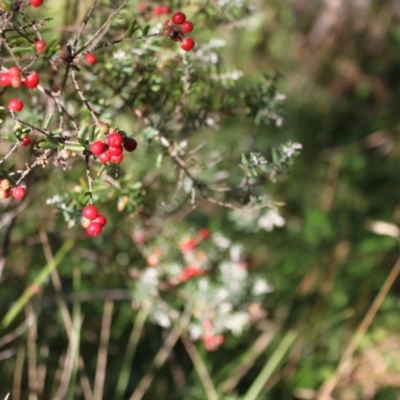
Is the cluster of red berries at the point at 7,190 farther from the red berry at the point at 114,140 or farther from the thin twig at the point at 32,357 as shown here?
the thin twig at the point at 32,357

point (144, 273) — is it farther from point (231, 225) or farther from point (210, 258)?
point (231, 225)

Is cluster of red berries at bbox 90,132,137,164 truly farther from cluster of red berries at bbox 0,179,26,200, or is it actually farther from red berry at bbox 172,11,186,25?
red berry at bbox 172,11,186,25

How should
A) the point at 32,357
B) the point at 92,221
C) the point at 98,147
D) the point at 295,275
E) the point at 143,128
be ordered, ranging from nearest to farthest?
the point at 98,147, the point at 92,221, the point at 143,128, the point at 32,357, the point at 295,275

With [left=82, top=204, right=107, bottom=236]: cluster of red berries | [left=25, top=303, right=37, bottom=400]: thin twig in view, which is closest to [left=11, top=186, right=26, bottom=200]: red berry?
[left=82, top=204, right=107, bottom=236]: cluster of red berries

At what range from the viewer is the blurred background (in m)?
2.70

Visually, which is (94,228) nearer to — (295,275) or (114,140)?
(114,140)

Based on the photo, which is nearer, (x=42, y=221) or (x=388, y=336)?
(x=42, y=221)

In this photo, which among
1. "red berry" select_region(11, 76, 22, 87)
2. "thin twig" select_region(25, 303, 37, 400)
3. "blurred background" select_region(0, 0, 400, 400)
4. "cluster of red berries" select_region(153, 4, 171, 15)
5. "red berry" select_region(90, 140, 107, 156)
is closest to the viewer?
"red berry" select_region(90, 140, 107, 156)

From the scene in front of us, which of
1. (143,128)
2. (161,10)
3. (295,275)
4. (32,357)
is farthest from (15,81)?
(295,275)

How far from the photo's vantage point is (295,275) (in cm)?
325

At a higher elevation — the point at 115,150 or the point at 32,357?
the point at 115,150

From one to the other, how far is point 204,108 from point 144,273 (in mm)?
946

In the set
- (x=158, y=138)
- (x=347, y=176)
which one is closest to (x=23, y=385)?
(x=158, y=138)

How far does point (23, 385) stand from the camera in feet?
8.25
